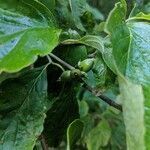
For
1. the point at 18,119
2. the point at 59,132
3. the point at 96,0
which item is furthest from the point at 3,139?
the point at 96,0

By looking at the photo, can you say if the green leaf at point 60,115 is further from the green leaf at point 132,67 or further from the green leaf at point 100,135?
the green leaf at point 100,135

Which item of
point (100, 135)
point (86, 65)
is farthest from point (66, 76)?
point (100, 135)

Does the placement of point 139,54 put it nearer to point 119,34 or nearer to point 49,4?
point 119,34

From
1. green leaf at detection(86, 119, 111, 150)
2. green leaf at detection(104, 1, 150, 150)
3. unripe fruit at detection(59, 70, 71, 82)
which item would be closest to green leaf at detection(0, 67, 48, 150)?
unripe fruit at detection(59, 70, 71, 82)

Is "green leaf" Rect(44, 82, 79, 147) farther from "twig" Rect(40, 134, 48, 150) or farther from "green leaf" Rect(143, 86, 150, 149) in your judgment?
"green leaf" Rect(143, 86, 150, 149)

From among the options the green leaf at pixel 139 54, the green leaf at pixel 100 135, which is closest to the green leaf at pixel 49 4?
the green leaf at pixel 139 54

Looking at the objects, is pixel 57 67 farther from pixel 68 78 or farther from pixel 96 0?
pixel 96 0
